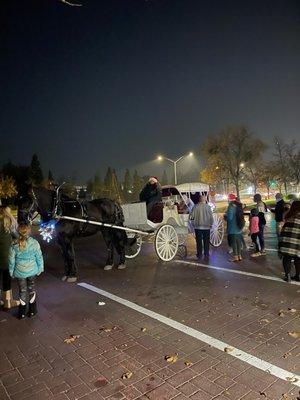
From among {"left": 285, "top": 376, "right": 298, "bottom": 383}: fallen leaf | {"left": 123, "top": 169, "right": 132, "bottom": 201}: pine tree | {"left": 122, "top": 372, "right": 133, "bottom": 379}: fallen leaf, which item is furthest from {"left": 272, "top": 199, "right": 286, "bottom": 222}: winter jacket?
{"left": 123, "top": 169, "right": 132, "bottom": 201}: pine tree

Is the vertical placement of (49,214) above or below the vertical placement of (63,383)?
above

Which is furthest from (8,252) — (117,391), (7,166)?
(7,166)

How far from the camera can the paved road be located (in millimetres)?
3734

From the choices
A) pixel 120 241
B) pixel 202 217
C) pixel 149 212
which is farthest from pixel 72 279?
pixel 202 217

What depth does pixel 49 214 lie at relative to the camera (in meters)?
8.05

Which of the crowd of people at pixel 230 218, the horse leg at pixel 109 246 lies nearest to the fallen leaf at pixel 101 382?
the horse leg at pixel 109 246

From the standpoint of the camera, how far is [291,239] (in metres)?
7.13

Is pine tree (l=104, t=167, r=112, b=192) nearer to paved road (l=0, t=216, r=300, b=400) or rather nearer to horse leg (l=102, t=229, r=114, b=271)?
horse leg (l=102, t=229, r=114, b=271)

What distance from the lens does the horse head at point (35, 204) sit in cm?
748

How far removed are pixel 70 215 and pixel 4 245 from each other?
2367 mm

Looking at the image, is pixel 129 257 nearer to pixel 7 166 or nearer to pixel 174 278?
pixel 174 278

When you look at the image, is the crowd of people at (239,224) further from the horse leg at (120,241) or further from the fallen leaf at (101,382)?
the fallen leaf at (101,382)

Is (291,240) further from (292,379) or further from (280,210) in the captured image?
(292,379)

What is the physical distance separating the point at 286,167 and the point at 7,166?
53.5m
